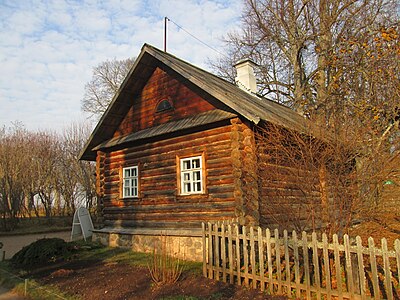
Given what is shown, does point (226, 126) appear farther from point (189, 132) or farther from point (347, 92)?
point (347, 92)

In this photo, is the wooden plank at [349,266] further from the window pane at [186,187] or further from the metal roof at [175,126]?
the window pane at [186,187]

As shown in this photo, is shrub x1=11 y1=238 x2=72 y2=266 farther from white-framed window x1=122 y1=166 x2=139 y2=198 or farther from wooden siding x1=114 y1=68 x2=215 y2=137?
wooden siding x1=114 y1=68 x2=215 y2=137

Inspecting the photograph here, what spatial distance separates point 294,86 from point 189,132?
1578cm

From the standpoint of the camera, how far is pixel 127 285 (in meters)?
7.43

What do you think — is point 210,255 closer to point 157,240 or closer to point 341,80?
point 157,240

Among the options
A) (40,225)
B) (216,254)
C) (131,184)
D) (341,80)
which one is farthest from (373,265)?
(40,225)

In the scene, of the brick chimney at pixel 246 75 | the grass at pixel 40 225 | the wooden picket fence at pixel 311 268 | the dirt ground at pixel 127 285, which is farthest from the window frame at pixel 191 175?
the grass at pixel 40 225

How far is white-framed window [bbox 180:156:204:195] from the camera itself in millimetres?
10539

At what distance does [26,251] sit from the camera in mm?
10781

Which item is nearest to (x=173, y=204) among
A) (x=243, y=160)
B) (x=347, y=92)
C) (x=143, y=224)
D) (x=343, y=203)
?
(x=143, y=224)

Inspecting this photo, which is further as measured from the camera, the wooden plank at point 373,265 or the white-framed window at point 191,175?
the white-framed window at point 191,175

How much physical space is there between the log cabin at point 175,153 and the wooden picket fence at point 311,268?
197 cm

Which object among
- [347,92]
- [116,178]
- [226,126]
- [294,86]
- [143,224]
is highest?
[294,86]

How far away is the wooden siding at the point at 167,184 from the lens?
9.88m
